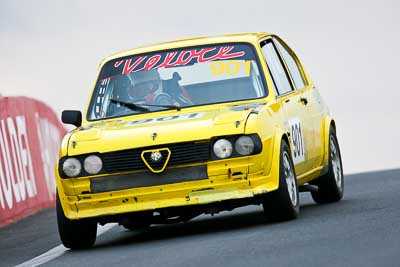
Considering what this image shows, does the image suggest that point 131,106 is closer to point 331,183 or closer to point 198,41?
point 198,41

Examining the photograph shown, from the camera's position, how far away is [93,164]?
457 inches

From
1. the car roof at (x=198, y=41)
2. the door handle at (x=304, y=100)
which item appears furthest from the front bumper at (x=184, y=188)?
the door handle at (x=304, y=100)

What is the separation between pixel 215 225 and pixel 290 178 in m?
0.95

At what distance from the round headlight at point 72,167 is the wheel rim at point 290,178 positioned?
1.48 metres

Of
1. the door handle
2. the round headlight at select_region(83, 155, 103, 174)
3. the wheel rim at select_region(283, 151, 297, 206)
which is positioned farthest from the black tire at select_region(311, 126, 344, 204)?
the round headlight at select_region(83, 155, 103, 174)

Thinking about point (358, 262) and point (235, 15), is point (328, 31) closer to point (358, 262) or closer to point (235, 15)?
point (235, 15)

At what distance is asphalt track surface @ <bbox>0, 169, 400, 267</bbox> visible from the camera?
951cm

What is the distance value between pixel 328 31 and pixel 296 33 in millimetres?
844

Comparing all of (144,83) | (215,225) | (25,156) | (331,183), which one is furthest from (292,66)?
(25,156)

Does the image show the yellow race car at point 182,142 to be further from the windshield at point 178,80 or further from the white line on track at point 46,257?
the white line on track at point 46,257

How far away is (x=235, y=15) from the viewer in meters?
35.9

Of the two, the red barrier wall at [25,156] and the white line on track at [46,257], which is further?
the red barrier wall at [25,156]

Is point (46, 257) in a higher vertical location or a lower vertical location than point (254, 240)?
lower

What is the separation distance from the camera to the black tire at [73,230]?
11750 millimetres
